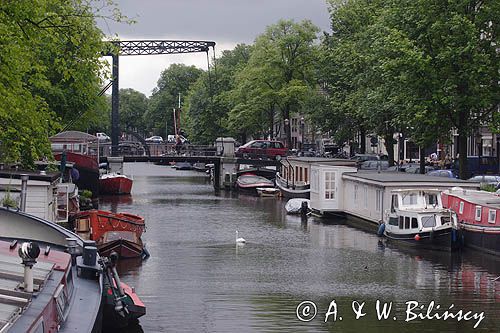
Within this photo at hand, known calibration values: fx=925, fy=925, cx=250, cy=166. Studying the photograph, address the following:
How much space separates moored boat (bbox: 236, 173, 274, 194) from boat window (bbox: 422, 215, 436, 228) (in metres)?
37.1

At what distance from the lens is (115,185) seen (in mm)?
72125

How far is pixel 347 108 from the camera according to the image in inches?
2869

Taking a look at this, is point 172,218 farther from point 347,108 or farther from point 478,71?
point 347,108

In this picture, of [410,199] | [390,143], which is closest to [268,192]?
[390,143]

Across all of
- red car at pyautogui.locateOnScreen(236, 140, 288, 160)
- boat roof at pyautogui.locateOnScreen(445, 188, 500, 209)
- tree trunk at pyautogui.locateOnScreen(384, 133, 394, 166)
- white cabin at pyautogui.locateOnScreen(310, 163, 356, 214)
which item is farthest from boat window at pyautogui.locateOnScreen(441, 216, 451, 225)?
red car at pyautogui.locateOnScreen(236, 140, 288, 160)

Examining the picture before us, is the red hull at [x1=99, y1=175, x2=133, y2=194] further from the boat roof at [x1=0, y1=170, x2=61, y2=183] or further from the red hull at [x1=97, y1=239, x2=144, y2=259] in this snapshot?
the red hull at [x1=97, y1=239, x2=144, y2=259]

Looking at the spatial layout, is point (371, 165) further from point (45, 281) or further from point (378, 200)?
point (45, 281)

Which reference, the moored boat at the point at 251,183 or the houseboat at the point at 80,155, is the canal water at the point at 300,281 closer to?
the houseboat at the point at 80,155

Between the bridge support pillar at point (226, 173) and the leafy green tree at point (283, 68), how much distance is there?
344 inches

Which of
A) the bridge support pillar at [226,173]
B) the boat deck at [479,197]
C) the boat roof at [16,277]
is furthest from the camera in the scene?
the bridge support pillar at [226,173]

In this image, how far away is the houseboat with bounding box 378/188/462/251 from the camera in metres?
38.7

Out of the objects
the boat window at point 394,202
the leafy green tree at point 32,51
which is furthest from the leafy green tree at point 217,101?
the leafy green tree at point 32,51

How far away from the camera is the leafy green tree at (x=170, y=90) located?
178625 mm

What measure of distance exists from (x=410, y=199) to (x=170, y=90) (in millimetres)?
138463
